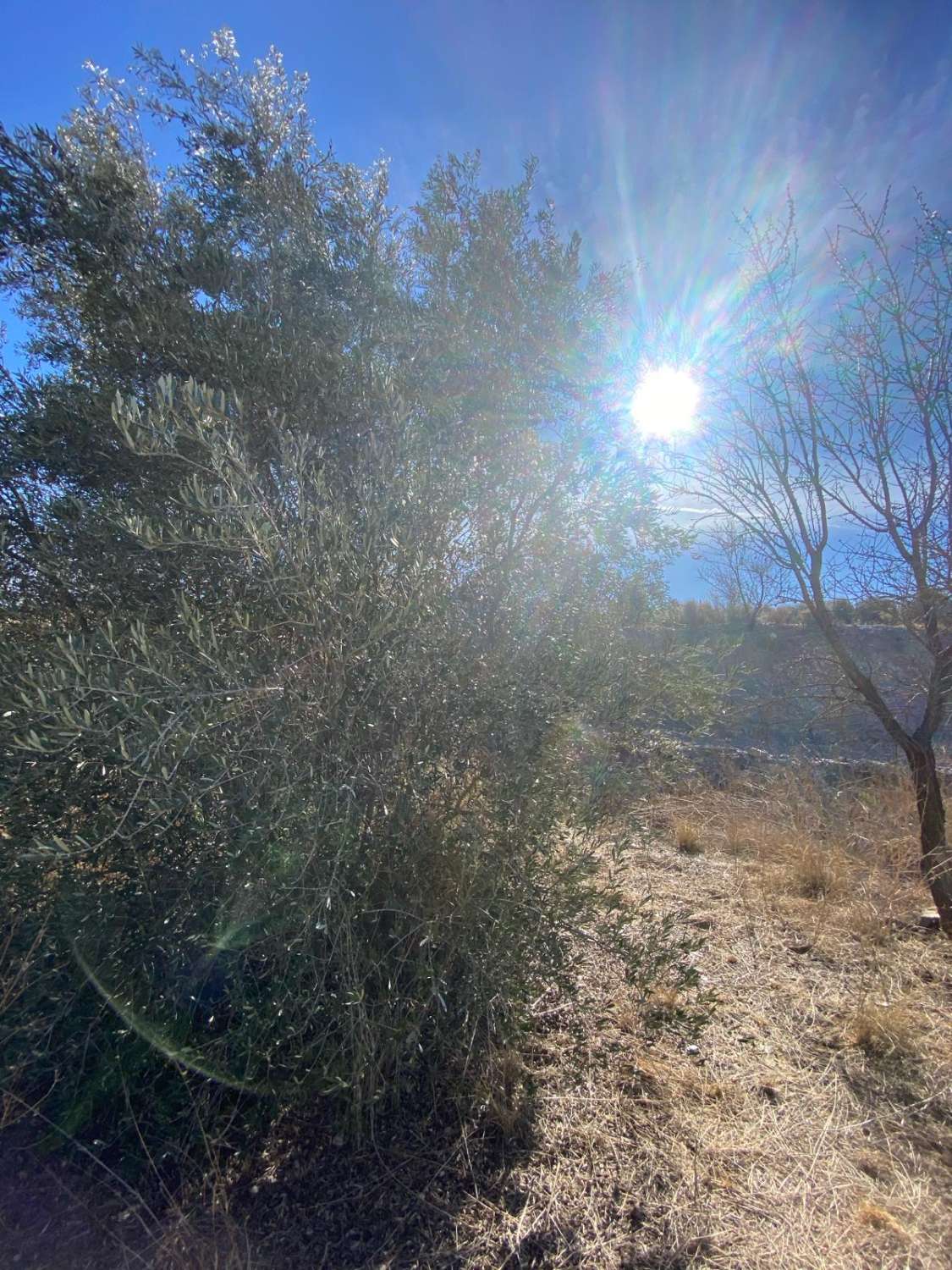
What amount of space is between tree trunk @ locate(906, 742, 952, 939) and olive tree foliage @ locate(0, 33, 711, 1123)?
2249 millimetres

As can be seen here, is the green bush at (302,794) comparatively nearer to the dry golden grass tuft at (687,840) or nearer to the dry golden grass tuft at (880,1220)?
the dry golden grass tuft at (880,1220)

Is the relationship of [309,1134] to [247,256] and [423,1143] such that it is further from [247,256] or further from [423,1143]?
[247,256]

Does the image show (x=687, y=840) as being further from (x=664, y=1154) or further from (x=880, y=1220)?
(x=880, y=1220)

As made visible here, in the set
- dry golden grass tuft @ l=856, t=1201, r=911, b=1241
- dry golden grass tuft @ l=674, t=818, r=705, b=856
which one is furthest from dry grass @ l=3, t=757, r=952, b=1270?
dry golden grass tuft @ l=674, t=818, r=705, b=856

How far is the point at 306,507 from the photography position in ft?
6.46

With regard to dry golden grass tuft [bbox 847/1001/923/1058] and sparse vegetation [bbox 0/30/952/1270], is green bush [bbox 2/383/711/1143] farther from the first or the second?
dry golden grass tuft [bbox 847/1001/923/1058]

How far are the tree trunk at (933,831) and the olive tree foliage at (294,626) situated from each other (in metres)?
2.25

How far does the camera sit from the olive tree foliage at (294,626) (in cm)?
183

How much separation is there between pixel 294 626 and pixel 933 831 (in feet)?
13.4

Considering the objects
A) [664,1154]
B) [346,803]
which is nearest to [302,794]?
[346,803]

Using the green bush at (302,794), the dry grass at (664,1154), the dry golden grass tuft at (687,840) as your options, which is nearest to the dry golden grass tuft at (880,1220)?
the dry grass at (664,1154)

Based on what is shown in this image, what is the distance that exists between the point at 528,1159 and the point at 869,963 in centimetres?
232

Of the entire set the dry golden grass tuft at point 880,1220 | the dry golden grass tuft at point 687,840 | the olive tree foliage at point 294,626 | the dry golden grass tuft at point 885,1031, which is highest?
the olive tree foliage at point 294,626

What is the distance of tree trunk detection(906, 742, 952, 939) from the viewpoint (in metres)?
3.70
